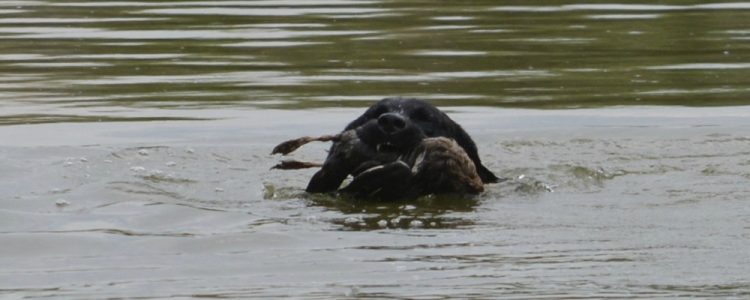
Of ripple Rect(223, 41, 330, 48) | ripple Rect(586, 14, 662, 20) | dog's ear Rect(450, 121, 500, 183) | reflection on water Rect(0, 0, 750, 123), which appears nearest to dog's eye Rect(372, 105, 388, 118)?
dog's ear Rect(450, 121, 500, 183)

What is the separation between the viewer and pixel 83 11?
725 inches

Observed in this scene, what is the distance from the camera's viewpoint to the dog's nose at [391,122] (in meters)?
8.16

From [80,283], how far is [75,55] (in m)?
8.54

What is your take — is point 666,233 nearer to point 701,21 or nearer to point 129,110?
point 129,110

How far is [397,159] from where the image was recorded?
8.28 m

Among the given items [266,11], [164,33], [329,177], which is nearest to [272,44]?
[164,33]

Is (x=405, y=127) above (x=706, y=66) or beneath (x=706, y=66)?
above

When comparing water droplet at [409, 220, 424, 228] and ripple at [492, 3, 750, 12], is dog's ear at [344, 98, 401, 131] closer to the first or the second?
water droplet at [409, 220, 424, 228]

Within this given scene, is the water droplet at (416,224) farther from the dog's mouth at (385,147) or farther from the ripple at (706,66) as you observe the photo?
the ripple at (706,66)

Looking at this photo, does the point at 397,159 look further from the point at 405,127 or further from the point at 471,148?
the point at 471,148

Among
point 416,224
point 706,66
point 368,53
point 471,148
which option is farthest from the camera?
point 368,53

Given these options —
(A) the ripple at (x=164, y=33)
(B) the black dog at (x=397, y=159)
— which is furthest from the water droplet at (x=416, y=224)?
(A) the ripple at (x=164, y=33)

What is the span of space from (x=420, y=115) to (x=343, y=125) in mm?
2709

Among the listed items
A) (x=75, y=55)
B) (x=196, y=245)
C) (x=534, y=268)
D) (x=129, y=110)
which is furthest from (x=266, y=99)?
(x=534, y=268)
